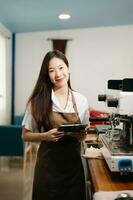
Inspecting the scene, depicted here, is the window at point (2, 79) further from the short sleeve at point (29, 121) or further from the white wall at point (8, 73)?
the short sleeve at point (29, 121)

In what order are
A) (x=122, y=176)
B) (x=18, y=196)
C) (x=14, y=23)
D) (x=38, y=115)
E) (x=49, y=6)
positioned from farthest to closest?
(x=14, y=23)
(x=49, y=6)
(x=18, y=196)
(x=38, y=115)
(x=122, y=176)

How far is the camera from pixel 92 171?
1362 millimetres

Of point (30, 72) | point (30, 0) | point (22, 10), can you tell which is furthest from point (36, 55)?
point (30, 0)

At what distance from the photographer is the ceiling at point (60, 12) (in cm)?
312

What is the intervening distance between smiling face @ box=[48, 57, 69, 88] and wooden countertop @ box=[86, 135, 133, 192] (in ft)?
1.62

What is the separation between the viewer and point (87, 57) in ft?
15.5

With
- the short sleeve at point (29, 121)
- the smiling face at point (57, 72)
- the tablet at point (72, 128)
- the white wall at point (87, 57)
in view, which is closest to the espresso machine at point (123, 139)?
the tablet at point (72, 128)

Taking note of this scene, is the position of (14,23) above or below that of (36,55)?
above

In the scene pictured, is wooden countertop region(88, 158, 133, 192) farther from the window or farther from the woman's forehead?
the window

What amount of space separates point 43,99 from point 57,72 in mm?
174

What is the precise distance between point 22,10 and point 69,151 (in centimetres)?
234

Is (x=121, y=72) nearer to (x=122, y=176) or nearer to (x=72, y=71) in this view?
(x=72, y=71)

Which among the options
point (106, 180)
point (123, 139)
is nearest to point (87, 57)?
point (123, 139)

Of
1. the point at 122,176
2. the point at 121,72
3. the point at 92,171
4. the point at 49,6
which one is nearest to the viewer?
the point at 122,176
